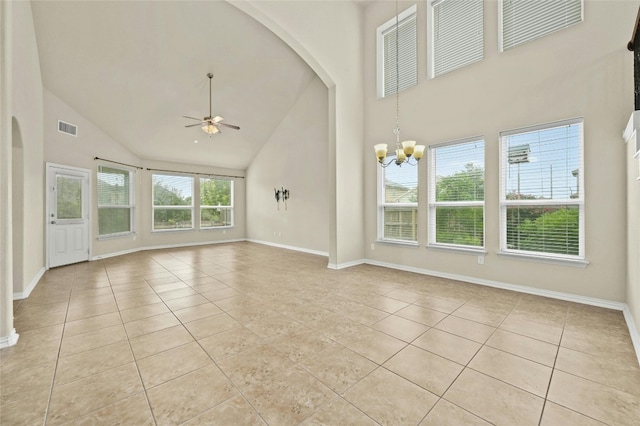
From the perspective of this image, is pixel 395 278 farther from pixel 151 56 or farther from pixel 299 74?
pixel 151 56

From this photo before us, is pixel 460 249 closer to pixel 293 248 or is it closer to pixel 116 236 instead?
pixel 293 248

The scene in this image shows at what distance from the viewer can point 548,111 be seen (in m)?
3.54

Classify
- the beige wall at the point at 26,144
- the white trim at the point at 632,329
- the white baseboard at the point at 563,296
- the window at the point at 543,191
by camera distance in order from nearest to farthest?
the white trim at the point at 632,329 → the white baseboard at the point at 563,296 → the beige wall at the point at 26,144 → the window at the point at 543,191

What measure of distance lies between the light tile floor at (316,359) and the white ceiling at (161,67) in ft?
12.9

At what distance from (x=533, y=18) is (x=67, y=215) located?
8.91m

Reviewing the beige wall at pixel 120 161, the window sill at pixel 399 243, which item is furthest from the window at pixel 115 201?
the window sill at pixel 399 243

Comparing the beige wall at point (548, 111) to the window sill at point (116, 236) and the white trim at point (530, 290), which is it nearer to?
the white trim at point (530, 290)

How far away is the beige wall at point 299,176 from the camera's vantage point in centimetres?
675

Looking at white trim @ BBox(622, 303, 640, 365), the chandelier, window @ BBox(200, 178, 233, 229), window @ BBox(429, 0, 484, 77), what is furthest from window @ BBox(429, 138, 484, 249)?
window @ BBox(200, 178, 233, 229)

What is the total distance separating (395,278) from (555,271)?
6.88 ft

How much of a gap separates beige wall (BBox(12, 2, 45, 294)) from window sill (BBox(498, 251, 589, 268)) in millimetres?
6556

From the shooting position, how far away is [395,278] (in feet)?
14.8

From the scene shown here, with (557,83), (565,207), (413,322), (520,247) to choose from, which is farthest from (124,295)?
(557,83)

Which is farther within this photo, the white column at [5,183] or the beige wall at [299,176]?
the beige wall at [299,176]
